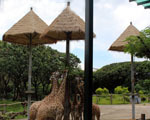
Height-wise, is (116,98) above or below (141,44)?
below

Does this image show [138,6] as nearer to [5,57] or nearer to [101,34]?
[101,34]

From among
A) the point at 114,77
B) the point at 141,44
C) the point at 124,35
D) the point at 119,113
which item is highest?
the point at 124,35

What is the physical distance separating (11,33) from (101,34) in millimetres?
1820

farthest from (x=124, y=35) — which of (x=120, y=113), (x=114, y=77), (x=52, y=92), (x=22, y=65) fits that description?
(x=114, y=77)

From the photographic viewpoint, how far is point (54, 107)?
3506 millimetres

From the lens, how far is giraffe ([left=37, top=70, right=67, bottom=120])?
3.50 metres

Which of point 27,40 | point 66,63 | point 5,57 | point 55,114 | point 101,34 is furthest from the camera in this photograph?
point 5,57

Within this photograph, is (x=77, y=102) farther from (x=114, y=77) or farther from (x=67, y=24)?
(x=114, y=77)

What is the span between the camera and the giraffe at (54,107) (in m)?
3.50

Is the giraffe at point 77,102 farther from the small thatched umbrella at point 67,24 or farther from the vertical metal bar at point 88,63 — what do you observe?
the vertical metal bar at point 88,63

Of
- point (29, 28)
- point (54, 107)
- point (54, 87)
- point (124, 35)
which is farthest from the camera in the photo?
point (124, 35)

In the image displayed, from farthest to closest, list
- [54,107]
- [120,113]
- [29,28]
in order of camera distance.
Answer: [120,113] → [29,28] → [54,107]

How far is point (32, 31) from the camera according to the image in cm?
462

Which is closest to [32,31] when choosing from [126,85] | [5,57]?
[5,57]
